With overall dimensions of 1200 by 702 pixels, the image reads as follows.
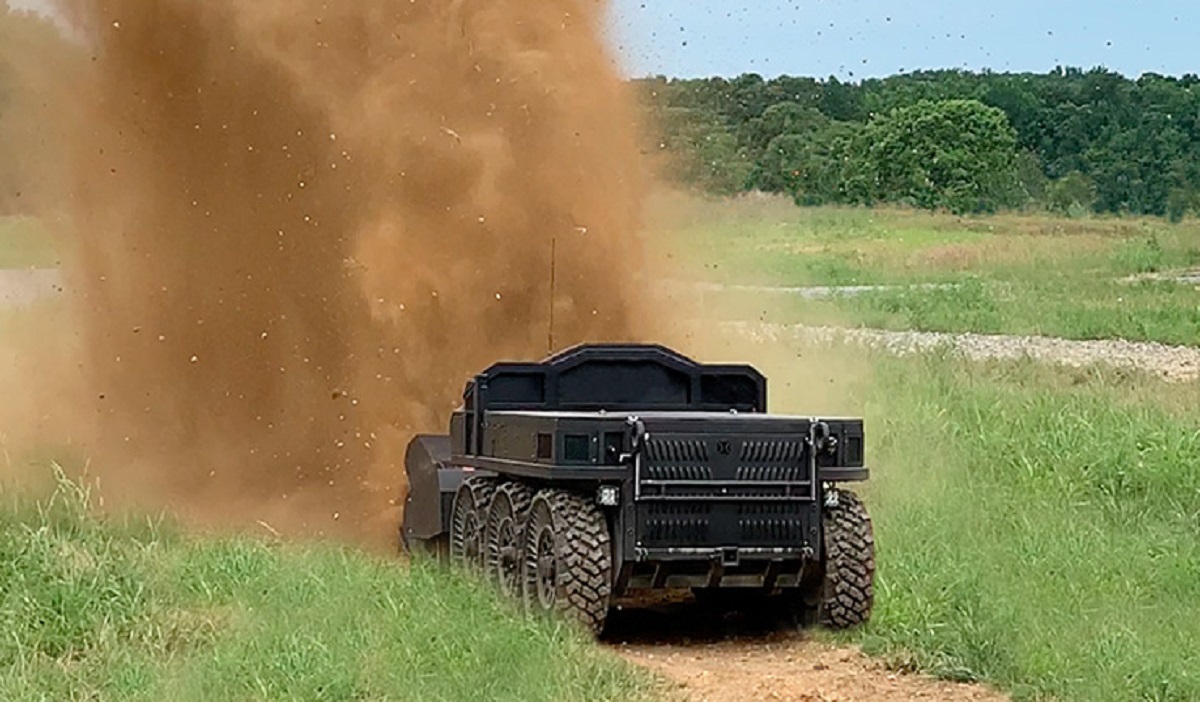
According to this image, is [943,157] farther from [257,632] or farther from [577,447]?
[257,632]

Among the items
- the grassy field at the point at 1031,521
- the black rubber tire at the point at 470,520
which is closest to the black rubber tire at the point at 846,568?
the grassy field at the point at 1031,521

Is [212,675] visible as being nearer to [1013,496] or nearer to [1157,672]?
[1157,672]

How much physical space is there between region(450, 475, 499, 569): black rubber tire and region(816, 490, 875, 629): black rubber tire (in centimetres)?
163

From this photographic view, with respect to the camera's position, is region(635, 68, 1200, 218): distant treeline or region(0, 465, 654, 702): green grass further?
region(635, 68, 1200, 218): distant treeline

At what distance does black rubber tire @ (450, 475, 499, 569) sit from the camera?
956cm

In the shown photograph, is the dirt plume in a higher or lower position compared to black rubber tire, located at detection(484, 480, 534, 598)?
higher

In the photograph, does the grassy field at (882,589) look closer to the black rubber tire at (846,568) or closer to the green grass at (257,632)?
the green grass at (257,632)

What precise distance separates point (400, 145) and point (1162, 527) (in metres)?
5.42

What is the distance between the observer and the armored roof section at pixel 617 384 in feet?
32.2

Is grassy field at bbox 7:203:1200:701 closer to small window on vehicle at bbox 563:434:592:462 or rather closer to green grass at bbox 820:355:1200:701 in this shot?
green grass at bbox 820:355:1200:701

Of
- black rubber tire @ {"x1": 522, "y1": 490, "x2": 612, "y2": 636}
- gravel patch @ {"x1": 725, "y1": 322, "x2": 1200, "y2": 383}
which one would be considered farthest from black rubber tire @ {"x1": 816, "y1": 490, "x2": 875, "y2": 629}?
gravel patch @ {"x1": 725, "y1": 322, "x2": 1200, "y2": 383}

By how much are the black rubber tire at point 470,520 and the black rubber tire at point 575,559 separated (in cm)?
77

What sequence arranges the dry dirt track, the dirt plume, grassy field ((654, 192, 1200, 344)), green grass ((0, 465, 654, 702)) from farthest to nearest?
grassy field ((654, 192, 1200, 344)), the dirt plume, the dry dirt track, green grass ((0, 465, 654, 702))

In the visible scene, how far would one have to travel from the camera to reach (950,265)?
109 ft
